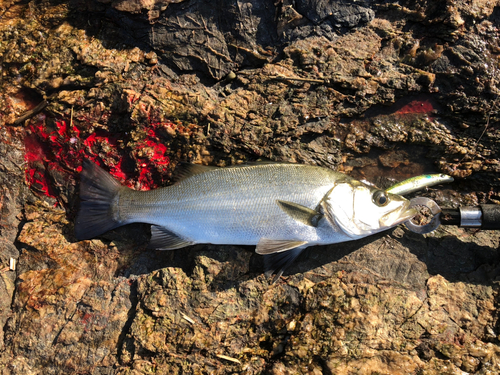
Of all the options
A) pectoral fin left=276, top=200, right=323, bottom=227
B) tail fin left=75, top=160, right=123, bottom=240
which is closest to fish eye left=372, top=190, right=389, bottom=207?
pectoral fin left=276, top=200, right=323, bottom=227

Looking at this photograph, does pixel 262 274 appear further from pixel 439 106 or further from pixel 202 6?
pixel 202 6

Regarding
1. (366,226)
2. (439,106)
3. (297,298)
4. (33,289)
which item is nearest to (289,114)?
(366,226)

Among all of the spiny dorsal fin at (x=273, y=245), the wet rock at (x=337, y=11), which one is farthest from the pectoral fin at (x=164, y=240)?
the wet rock at (x=337, y=11)

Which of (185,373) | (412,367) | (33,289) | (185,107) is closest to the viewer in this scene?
(412,367)

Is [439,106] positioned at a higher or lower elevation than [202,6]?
lower

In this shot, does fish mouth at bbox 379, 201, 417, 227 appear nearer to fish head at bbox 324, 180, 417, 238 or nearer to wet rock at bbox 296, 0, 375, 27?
fish head at bbox 324, 180, 417, 238

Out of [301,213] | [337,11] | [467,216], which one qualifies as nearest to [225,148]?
[301,213]

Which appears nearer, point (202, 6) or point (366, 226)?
point (366, 226)
